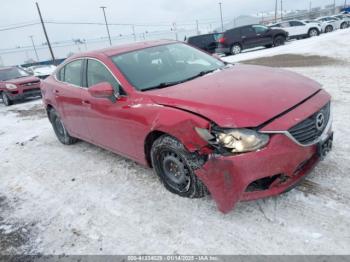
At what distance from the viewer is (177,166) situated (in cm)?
334

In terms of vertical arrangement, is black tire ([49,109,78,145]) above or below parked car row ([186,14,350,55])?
above

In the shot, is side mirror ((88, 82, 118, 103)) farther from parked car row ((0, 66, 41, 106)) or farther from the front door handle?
parked car row ((0, 66, 41, 106))

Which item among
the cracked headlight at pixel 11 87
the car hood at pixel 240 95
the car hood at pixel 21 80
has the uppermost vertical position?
the car hood at pixel 240 95

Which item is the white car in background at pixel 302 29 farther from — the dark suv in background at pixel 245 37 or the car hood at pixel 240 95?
the car hood at pixel 240 95

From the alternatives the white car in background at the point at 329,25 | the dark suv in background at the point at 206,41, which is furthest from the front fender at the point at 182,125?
the white car in background at the point at 329,25

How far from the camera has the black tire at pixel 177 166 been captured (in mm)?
3076

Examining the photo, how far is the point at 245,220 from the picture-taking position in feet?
9.67

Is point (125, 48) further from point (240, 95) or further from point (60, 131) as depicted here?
point (60, 131)

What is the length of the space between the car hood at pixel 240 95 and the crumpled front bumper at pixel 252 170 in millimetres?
273

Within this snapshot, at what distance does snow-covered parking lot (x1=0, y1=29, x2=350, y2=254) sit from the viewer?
269cm

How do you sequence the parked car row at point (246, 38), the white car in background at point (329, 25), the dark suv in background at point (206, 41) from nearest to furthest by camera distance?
the parked car row at point (246, 38)
the dark suv in background at point (206, 41)
the white car in background at point (329, 25)

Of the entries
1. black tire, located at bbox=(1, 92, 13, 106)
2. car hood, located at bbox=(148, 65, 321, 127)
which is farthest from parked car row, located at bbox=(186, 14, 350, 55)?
car hood, located at bbox=(148, 65, 321, 127)

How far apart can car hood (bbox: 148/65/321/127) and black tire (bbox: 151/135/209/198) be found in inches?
16.5

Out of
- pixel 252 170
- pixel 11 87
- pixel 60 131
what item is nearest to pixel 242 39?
pixel 11 87
